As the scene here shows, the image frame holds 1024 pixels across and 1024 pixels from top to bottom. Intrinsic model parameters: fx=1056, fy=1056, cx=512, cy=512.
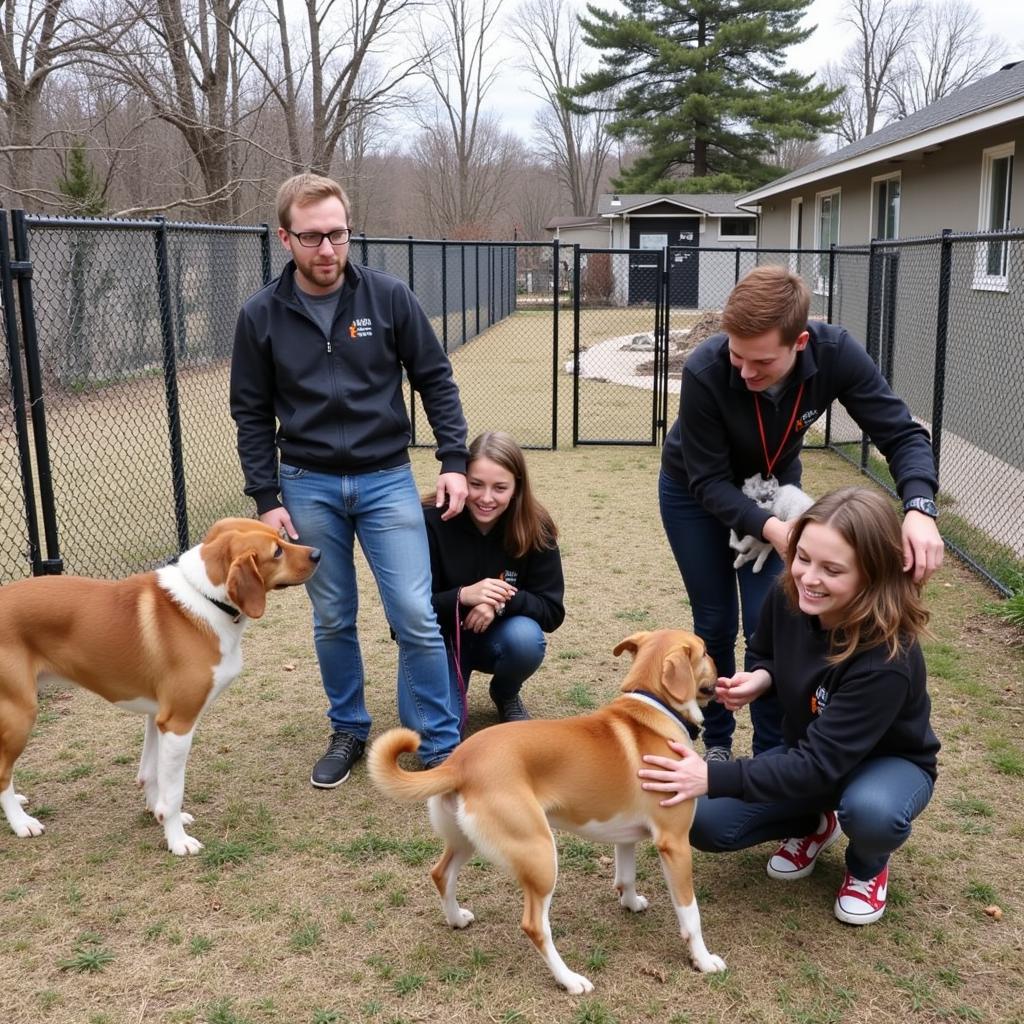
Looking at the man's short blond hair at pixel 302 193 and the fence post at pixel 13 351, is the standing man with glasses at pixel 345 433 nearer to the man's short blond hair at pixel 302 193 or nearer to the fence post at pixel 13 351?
the man's short blond hair at pixel 302 193

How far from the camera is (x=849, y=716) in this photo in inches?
109

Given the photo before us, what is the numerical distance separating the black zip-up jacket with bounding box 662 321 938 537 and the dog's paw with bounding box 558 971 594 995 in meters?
1.42

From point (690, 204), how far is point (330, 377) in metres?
38.4

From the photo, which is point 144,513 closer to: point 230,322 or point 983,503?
point 230,322

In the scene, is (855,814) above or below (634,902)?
above

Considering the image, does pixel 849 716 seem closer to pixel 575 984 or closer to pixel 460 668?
pixel 575 984

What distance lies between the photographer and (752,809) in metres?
3.04

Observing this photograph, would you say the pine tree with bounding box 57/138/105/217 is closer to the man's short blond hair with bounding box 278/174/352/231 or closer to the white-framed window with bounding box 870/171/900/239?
the white-framed window with bounding box 870/171/900/239

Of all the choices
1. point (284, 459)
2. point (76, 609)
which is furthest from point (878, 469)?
point (76, 609)

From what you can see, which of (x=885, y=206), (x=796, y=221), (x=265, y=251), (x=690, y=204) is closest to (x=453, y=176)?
(x=690, y=204)

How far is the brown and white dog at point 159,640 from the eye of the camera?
131 inches

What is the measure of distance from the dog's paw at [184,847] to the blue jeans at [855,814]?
1.59 m

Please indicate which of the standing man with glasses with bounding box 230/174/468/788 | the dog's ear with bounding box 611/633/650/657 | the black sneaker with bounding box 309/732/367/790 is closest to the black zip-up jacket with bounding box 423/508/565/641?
the standing man with glasses with bounding box 230/174/468/788

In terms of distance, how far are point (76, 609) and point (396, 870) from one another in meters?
1.32
